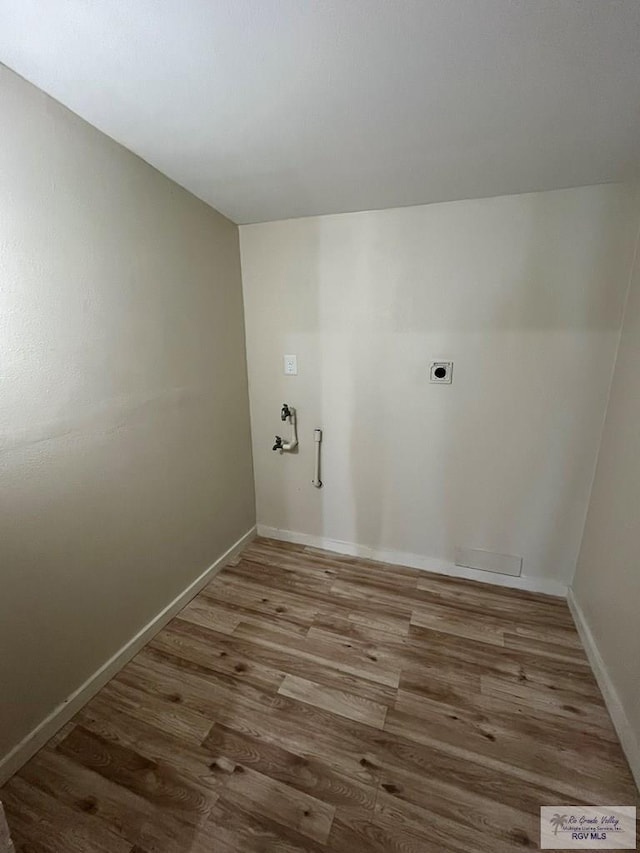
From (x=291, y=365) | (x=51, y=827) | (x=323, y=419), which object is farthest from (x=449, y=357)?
(x=51, y=827)

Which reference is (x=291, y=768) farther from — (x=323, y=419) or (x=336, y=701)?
(x=323, y=419)

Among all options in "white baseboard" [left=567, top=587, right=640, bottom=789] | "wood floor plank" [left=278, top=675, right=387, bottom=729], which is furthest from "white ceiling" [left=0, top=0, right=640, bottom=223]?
"wood floor plank" [left=278, top=675, right=387, bottom=729]

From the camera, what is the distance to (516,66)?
3.07 ft

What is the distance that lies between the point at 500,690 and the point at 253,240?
8.58 ft

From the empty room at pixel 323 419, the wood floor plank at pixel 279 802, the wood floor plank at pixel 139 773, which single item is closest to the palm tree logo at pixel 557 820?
the empty room at pixel 323 419

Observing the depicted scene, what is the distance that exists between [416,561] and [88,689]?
5.83ft

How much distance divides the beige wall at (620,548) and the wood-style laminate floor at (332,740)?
5.4 inches

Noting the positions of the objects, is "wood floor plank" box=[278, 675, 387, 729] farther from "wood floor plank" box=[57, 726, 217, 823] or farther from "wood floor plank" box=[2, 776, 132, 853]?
"wood floor plank" box=[2, 776, 132, 853]

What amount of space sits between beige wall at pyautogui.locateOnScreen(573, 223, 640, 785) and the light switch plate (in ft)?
5.48

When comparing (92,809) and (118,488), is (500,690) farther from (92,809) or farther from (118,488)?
(118,488)

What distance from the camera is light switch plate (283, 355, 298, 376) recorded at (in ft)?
7.23

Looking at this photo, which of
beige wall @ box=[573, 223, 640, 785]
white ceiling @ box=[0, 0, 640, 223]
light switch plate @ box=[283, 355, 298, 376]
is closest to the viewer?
white ceiling @ box=[0, 0, 640, 223]

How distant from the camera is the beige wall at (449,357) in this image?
5.43ft

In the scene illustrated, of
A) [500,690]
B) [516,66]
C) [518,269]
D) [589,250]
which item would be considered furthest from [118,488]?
[589,250]
